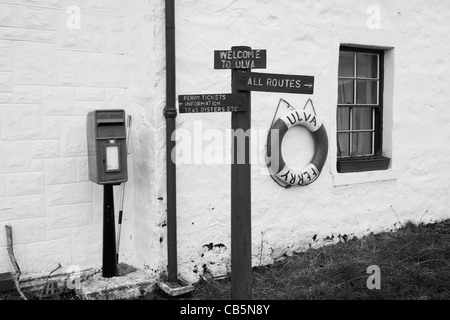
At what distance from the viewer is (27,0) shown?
14.2ft

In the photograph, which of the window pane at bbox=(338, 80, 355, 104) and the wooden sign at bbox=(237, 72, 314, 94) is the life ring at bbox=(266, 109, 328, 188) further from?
the wooden sign at bbox=(237, 72, 314, 94)

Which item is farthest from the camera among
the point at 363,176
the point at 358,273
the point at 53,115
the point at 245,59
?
the point at 363,176

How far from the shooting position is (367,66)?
6.36m

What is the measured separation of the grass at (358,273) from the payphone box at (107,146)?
4.21 ft

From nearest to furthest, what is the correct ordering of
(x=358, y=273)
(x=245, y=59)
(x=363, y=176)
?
(x=245, y=59) → (x=358, y=273) → (x=363, y=176)

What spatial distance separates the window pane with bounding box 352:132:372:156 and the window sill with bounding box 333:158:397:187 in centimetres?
29

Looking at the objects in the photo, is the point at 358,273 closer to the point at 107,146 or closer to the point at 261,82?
the point at 261,82

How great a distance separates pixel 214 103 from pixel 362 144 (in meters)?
3.36

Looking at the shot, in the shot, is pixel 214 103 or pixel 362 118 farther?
pixel 362 118

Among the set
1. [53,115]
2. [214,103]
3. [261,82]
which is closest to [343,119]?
[261,82]

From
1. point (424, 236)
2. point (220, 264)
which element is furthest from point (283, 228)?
point (424, 236)

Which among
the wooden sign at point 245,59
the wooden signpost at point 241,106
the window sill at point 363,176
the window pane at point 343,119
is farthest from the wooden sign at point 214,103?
the window pane at point 343,119

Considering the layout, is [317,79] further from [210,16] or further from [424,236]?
[424,236]
